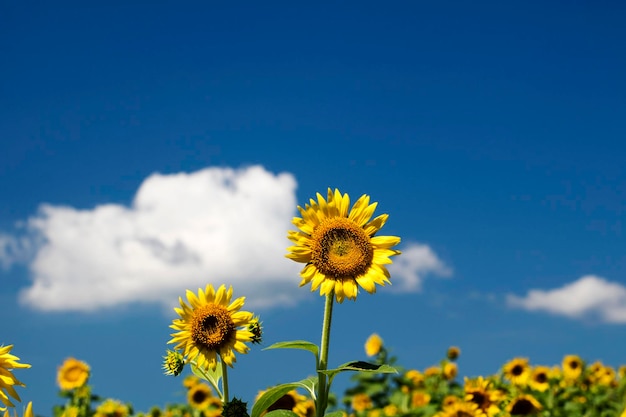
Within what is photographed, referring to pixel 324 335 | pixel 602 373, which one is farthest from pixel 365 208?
pixel 602 373

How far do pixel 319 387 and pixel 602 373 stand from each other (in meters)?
11.9

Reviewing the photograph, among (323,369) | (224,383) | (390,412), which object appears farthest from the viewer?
(390,412)

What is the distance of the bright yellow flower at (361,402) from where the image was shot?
13219 millimetres

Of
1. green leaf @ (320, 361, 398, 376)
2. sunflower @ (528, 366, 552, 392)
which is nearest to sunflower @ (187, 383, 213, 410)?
sunflower @ (528, 366, 552, 392)

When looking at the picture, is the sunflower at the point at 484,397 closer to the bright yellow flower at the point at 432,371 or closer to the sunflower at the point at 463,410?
the sunflower at the point at 463,410

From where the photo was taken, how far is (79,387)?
429 inches

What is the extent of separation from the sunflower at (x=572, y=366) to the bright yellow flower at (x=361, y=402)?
12.8ft

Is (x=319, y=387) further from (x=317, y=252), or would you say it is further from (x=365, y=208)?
(x=365, y=208)

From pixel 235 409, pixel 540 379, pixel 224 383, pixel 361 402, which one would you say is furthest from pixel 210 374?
pixel 361 402

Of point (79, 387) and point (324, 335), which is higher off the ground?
point (79, 387)

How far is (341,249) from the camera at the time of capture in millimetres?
4957

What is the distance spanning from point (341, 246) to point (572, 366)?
10571 mm

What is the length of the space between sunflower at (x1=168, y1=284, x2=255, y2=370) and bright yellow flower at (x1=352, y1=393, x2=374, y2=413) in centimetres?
885

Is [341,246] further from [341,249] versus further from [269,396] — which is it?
[269,396]
